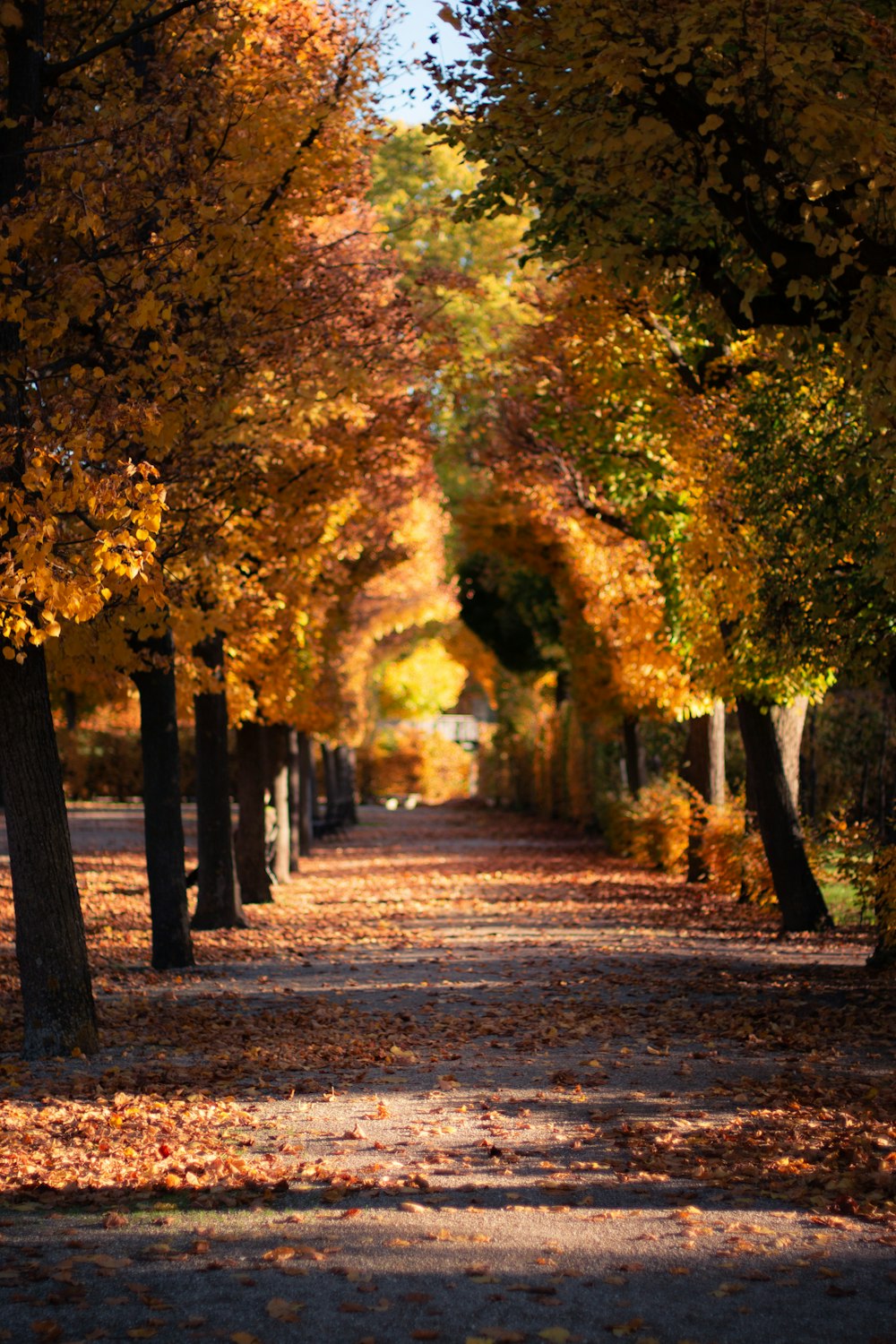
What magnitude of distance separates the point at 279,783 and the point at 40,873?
13.4 metres

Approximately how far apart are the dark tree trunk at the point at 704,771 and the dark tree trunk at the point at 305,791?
944 cm

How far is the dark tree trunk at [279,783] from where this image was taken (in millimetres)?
21797

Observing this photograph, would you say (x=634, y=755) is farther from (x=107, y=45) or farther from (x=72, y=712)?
(x=107, y=45)

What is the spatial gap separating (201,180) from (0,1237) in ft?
20.6

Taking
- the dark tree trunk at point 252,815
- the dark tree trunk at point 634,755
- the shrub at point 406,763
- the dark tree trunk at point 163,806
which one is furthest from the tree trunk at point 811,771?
the shrub at point 406,763

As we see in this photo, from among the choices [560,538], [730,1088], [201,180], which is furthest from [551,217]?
[560,538]

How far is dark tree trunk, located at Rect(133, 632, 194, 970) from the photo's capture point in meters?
12.1

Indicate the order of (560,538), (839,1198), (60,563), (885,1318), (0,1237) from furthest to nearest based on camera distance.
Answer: (560,538) < (60,563) < (839,1198) < (0,1237) < (885,1318)

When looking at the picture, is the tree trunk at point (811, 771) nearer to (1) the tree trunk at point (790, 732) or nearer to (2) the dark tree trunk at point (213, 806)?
(1) the tree trunk at point (790, 732)

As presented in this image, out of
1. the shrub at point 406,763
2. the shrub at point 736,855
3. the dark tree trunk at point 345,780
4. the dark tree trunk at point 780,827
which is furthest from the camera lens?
the shrub at point 406,763

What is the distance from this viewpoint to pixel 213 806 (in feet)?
49.4

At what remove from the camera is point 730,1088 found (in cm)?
770

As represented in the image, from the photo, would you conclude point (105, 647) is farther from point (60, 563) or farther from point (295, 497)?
point (295, 497)

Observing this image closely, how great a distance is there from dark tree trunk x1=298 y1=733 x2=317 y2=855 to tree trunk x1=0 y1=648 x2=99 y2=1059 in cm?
1921
